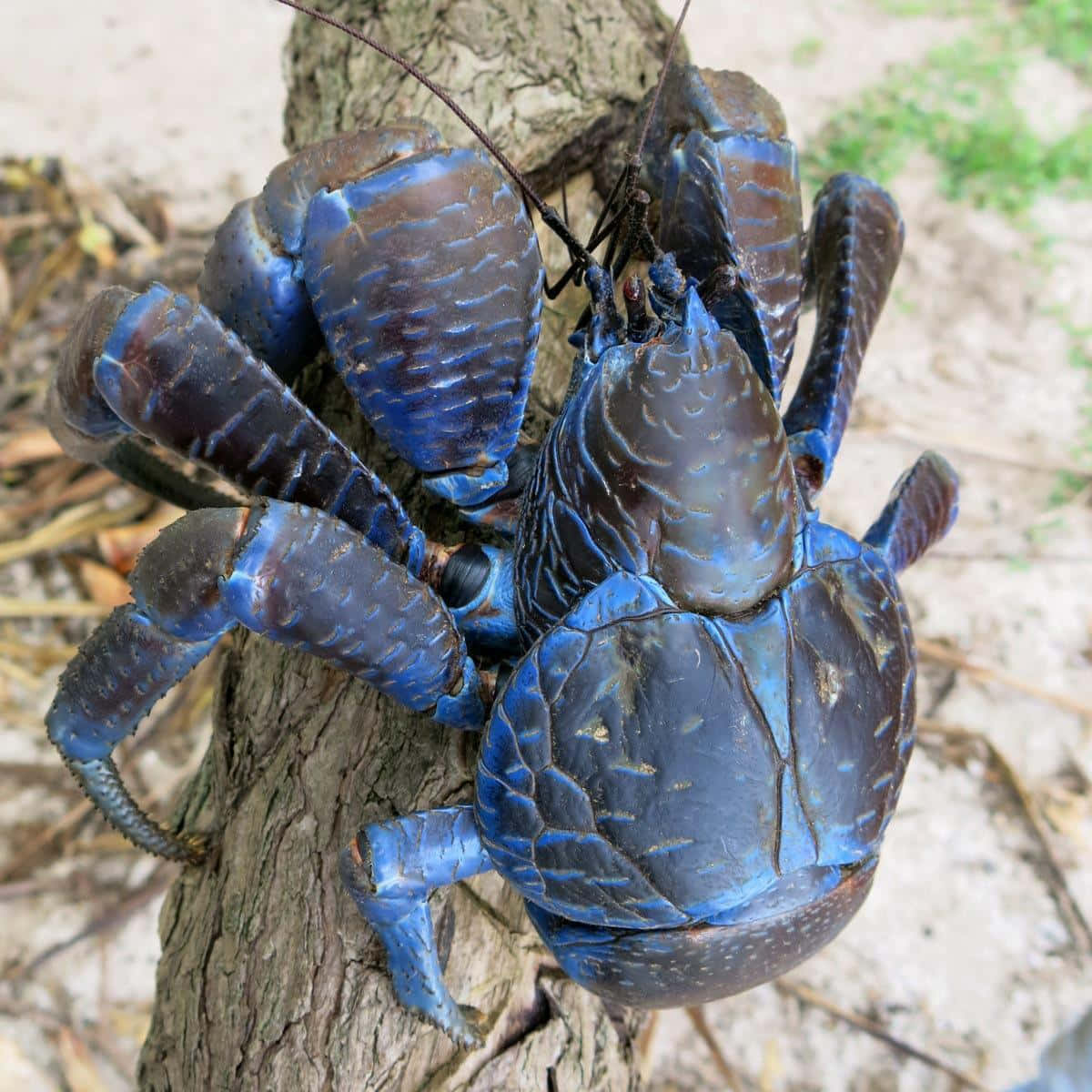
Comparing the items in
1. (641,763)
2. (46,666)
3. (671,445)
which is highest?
(671,445)

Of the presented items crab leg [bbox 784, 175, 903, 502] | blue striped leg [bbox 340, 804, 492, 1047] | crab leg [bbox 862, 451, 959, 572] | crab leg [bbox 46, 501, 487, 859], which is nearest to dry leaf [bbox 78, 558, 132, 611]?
crab leg [bbox 46, 501, 487, 859]

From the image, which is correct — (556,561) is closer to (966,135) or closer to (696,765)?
(696,765)

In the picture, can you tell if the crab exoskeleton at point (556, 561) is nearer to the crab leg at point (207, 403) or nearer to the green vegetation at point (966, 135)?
the crab leg at point (207, 403)

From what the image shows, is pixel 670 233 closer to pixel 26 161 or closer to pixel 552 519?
pixel 552 519

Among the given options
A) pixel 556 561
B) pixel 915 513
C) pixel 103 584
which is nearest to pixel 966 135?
pixel 915 513

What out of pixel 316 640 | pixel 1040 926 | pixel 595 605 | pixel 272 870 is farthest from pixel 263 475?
pixel 1040 926
